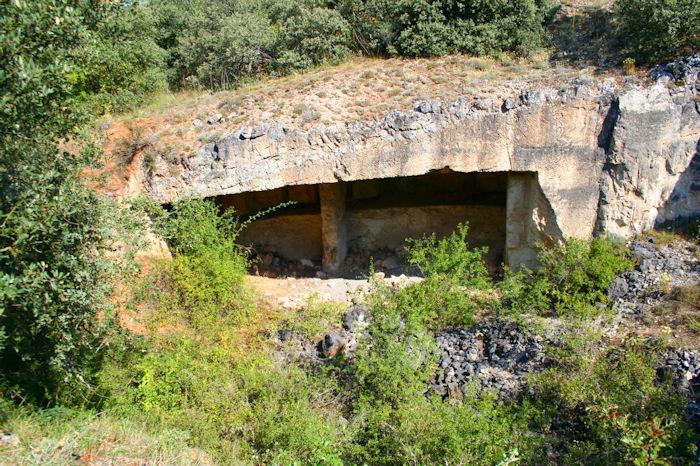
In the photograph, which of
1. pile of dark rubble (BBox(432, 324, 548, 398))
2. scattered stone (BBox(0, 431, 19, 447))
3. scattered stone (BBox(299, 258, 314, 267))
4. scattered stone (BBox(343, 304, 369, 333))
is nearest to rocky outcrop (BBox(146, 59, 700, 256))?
scattered stone (BBox(343, 304, 369, 333))

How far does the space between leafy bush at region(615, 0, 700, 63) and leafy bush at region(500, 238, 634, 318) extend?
347 cm

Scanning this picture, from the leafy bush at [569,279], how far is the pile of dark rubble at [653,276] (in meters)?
0.16

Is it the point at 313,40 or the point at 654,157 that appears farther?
the point at 313,40

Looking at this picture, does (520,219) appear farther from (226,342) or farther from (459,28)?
(226,342)

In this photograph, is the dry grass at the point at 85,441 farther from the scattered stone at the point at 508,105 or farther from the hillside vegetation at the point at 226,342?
the scattered stone at the point at 508,105

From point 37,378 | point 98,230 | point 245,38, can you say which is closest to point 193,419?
point 37,378

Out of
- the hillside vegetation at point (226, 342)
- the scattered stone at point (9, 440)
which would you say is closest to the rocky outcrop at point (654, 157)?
the hillside vegetation at point (226, 342)

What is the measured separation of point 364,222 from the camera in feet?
36.5

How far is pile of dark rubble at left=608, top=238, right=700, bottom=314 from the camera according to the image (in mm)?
7526

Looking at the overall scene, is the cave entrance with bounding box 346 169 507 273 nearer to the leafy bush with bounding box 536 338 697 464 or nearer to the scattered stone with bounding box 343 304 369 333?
the scattered stone with bounding box 343 304 369 333

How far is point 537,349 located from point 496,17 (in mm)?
7338

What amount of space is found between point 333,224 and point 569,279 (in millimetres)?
4350

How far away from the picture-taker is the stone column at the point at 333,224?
33.1ft

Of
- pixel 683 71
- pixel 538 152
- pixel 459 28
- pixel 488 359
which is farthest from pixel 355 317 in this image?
pixel 459 28
